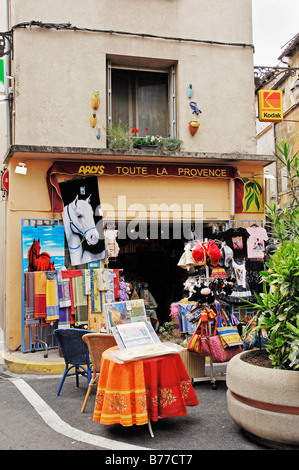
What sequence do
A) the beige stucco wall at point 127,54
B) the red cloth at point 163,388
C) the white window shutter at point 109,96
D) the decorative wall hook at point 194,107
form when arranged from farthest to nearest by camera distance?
the decorative wall hook at point 194,107, the white window shutter at point 109,96, the beige stucco wall at point 127,54, the red cloth at point 163,388

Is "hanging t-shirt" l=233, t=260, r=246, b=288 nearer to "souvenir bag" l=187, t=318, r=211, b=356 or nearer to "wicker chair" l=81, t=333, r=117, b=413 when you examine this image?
"souvenir bag" l=187, t=318, r=211, b=356

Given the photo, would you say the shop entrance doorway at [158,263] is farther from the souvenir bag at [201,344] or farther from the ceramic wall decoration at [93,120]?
the souvenir bag at [201,344]

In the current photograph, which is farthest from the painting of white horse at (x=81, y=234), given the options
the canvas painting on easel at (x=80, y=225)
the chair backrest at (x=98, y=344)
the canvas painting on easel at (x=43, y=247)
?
the chair backrest at (x=98, y=344)

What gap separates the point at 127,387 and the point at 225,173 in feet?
23.8

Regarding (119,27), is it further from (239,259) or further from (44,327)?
(44,327)

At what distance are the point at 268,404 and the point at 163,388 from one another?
1.23 metres

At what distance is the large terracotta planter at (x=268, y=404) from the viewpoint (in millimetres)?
4262

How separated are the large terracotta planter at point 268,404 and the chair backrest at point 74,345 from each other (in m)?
2.45

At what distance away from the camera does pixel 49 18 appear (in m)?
10.4

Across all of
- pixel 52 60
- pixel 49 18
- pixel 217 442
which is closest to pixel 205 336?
pixel 217 442

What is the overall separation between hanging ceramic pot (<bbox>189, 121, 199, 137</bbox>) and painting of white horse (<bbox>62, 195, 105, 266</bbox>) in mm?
3128

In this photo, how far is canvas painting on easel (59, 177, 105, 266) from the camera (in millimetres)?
10078

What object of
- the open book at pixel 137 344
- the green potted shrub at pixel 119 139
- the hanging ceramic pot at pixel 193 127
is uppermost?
the hanging ceramic pot at pixel 193 127

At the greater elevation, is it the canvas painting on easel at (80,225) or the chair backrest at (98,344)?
the canvas painting on easel at (80,225)
